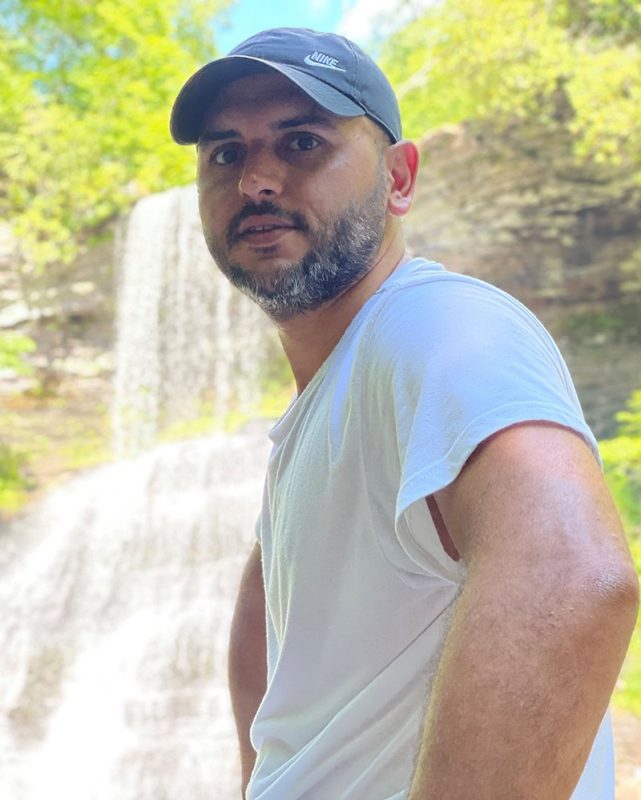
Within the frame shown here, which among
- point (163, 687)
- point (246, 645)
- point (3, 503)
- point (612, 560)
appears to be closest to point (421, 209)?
point (3, 503)

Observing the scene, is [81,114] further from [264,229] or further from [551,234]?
[264,229]

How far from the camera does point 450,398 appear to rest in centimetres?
63

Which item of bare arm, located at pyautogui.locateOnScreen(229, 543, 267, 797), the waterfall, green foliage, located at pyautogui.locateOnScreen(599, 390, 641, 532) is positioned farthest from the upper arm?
the waterfall

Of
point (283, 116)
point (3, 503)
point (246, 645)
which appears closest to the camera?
point (283, 116)

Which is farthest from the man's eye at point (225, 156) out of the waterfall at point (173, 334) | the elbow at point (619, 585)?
the waterfall at point (173, 334)

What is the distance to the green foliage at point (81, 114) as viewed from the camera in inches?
421

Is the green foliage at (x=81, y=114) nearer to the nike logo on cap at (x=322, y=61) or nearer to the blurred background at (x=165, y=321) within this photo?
the blurred background at (x=165, y=321)

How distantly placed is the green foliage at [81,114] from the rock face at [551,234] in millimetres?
3554

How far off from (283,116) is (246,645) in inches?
29.3

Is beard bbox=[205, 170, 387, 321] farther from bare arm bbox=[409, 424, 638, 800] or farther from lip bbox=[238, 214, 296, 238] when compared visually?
bare arm bbox=[409, 424, 638, 800]

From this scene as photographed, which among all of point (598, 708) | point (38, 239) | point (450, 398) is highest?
point (450, 398)

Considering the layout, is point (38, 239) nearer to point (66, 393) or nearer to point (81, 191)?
point (81, 191)

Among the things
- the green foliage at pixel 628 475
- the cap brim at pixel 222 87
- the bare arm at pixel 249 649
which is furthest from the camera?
the green foliage at pixel 628 475

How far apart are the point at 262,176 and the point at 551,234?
9007mm
